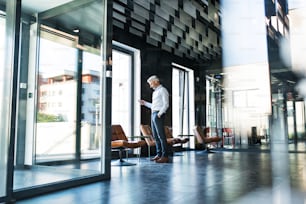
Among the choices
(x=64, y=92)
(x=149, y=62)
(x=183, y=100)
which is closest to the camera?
(x=64, y=92)

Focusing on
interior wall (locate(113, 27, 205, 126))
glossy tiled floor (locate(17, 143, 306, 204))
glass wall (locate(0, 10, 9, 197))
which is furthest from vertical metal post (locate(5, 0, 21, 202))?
interior wall (locate(113, 27, 205, 126))

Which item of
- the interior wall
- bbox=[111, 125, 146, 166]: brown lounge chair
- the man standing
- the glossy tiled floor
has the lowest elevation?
the glossy tiled floor

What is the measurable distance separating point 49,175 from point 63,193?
0.88 metres

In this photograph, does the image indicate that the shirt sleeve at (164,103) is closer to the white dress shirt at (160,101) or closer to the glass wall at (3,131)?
the white dress shirt at (160,101)

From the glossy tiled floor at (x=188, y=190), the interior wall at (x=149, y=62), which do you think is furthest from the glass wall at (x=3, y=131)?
the interior wall at (x=149, y=62)

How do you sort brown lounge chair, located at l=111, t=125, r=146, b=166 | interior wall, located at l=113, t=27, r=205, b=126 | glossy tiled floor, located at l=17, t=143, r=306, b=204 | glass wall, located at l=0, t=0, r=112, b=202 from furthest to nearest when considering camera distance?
interior wall, located at l=113, t=27, r=205, b=126 → brown lounge chair, located at l=111, t=125, r=146, b=166 → glass wall, located at l=0, t=0, r=112, b=202 → glossy tiled floor, located at l=17, t=143, r=306, b=204

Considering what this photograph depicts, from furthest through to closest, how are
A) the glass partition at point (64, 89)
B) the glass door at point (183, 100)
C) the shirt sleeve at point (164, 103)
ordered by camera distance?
the glass door at point (183, 100) → the shirt sleeve at point (164, 103) → the glass partition at point (64, 89)

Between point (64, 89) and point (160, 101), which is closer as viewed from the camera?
point (64, 89)

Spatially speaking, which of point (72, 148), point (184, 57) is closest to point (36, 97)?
point (72, 148)

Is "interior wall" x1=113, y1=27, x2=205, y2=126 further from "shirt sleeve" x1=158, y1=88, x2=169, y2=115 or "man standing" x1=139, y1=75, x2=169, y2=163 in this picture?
"shirt sleeve" x1=158, y1=88, x2=169, y2=115

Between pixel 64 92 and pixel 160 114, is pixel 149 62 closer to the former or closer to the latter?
pixel 160 114

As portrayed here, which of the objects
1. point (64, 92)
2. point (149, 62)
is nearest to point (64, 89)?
point (64, 92)

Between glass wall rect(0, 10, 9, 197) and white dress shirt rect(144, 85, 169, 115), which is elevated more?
white dress shirt rect(144, 85, 169, 115)

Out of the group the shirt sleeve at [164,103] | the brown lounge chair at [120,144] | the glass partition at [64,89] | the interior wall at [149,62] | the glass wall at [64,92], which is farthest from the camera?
the interior wall at [149,62]
